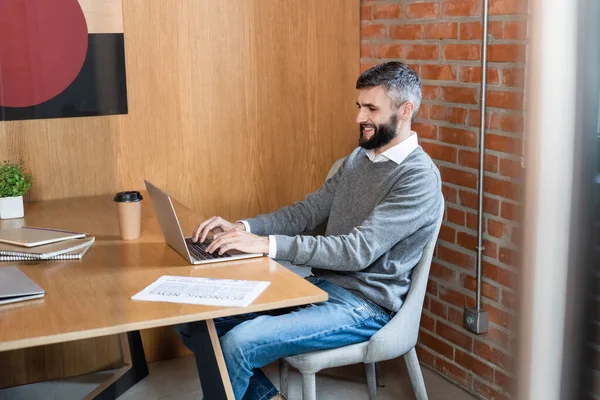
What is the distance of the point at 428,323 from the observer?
9.77 ft

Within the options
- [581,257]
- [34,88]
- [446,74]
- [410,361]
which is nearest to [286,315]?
[410,361]

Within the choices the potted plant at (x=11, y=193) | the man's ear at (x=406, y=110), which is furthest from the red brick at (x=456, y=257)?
the potted plant at (x=11, y=193)

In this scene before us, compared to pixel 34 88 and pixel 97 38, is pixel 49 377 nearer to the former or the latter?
pixel 34 88

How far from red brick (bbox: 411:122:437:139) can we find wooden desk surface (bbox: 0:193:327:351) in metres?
0.96

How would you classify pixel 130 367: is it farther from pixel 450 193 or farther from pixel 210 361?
pixel 450 193

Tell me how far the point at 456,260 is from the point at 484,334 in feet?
0.93

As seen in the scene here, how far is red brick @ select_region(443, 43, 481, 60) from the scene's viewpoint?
8.29 feet

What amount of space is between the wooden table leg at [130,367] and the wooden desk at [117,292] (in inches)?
23.2

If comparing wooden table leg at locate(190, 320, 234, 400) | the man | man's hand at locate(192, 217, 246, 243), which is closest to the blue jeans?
the man

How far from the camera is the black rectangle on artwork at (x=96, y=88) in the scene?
9.14ft

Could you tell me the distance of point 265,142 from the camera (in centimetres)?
314

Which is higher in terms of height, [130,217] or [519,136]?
[519,136]

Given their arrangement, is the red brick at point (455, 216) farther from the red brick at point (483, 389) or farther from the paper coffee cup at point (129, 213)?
the paper coffee cup at point (129, 213)

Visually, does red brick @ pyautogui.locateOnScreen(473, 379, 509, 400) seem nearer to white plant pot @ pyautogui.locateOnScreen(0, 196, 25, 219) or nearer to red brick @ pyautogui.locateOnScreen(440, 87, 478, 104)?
red brick @ pyautogui.locateOnScreen(440, 87, 478, 104)
